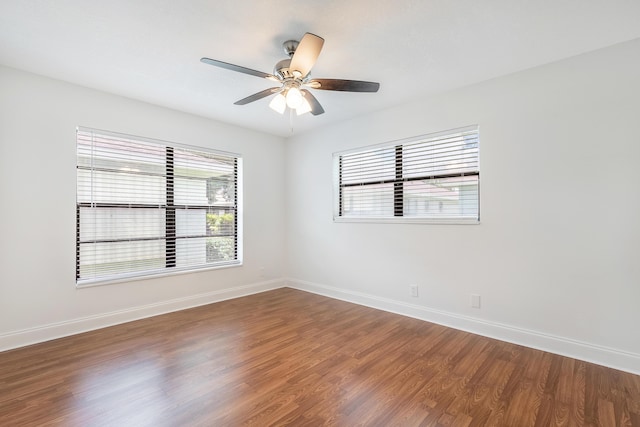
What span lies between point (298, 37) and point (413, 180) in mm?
2126

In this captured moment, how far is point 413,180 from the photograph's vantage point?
144 inches

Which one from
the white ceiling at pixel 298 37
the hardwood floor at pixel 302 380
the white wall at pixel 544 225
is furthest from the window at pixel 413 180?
the hardwood floor at pixel 302 380

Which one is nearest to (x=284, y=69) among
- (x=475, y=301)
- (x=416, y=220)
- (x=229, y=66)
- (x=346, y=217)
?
(x=229, y=66)

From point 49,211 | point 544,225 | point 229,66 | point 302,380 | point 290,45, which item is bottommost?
point 302,380

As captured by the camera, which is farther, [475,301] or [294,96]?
[475,301]

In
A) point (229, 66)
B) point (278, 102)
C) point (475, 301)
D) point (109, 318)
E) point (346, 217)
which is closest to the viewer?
point (229, 66)

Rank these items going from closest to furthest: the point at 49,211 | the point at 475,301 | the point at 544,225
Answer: the point at 544,225
the point at 49,211
the point at 475,301

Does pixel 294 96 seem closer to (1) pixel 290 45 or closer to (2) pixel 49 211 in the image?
(1) pixel 290 45

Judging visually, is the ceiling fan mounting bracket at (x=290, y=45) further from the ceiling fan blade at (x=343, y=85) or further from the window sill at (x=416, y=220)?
the window sill at (x=416, y=220)

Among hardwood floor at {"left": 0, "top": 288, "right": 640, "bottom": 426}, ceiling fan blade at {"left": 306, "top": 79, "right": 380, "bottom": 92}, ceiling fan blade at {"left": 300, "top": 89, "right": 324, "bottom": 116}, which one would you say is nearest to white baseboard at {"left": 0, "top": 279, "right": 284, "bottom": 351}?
hardwood floor at {"left": 0, "top": 288, "right": 640, "bottom": 426}

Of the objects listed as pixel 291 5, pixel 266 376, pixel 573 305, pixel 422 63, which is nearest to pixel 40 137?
pixel 291 5

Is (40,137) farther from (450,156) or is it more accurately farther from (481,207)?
(481,207)

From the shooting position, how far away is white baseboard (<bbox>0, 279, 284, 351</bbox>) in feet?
9.04

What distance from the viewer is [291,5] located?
75.4 inches
